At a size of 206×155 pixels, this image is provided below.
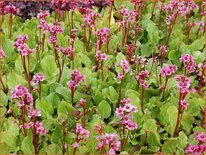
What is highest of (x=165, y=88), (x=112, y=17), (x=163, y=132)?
(x=112, y=17)

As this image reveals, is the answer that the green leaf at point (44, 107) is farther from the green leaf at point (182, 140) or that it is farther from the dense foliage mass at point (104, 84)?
the green leaf at point (182, 140)

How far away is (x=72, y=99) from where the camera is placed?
321 centimetres

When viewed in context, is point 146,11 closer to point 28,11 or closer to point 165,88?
point 28,11

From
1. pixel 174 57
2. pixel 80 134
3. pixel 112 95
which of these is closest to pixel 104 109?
pixel 112 95

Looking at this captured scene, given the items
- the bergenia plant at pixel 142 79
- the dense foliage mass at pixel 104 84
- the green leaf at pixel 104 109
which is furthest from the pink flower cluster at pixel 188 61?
the green leaf at pixel 104 109

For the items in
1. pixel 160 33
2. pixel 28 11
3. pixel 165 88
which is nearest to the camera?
pixel 165 88

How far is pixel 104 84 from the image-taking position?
133 inches

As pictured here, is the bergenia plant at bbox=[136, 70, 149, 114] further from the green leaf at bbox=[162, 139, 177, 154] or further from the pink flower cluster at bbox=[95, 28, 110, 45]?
the pink flower cluster at bbox=[95, 28, 110, 45]

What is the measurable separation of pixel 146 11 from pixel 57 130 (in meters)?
2.09

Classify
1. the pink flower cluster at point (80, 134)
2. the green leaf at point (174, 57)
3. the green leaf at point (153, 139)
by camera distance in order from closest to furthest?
the pink flower cluster at point (80, 134) < the green leaf at point (153, 139) < the green leaf at point (174, 57)

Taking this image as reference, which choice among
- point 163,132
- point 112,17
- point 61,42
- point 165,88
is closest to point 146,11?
point 112,17

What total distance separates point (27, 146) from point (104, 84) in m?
0.80

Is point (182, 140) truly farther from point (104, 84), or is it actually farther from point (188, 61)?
point (104, 84)

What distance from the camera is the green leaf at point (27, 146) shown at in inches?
111
